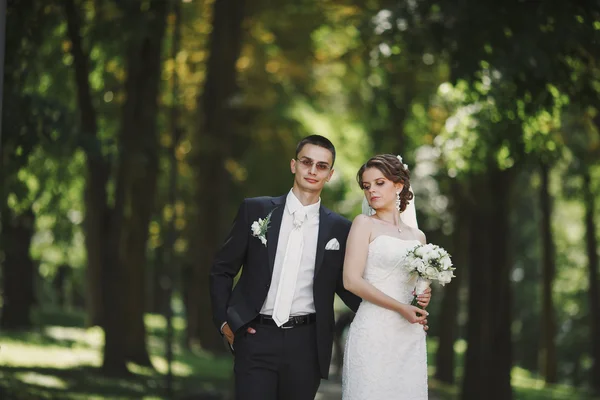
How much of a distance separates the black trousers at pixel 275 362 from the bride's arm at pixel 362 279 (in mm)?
404

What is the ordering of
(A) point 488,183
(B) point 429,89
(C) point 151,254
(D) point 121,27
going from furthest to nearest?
(C) point 151,254
(B) point 429,89
(A) point 488,183
(D) point 121,27

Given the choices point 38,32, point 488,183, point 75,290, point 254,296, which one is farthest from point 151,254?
point 254,296

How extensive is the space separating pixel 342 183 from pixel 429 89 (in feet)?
19.9

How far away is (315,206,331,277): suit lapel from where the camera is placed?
281 inches

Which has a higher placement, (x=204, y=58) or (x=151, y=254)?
(x=204, y=58)

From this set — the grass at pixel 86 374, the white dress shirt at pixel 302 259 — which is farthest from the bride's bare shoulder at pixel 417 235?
the grass at pixel 86 374

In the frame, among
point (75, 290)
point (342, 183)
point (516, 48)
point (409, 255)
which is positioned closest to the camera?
point (409, 255)

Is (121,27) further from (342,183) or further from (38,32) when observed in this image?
(342,183)

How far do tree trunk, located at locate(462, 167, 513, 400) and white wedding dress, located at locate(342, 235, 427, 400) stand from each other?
10404 millimetres

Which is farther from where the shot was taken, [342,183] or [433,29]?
[342,183]

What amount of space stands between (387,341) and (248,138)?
19744mm

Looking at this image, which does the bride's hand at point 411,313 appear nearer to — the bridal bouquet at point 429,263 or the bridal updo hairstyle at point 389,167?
the bridal bouquet at point 429,263

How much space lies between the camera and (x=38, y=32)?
510 inches

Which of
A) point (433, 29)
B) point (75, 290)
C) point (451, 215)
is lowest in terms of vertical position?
point (75, 290)
